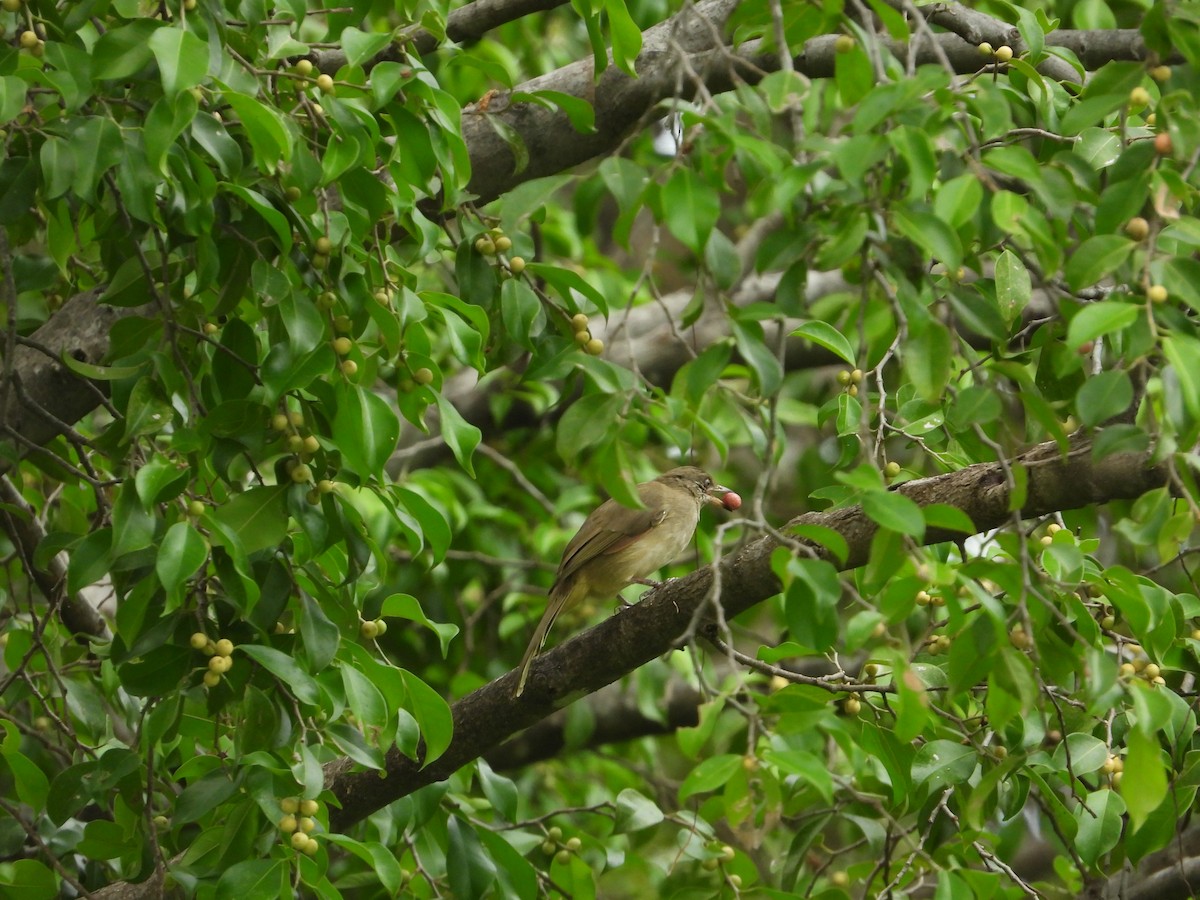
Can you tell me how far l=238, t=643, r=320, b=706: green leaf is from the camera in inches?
105

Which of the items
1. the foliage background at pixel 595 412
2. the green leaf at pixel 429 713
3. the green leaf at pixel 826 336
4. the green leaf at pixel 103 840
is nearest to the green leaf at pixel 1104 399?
the foliage background at pixel 595 412

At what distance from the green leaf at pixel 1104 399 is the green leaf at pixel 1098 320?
0.11 m

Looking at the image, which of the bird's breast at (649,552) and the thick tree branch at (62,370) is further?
the bird's breast at (649,552)

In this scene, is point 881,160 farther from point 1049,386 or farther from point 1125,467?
point 1049,386

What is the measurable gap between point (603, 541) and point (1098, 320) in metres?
2.99

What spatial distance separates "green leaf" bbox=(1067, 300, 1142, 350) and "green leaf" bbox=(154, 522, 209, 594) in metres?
1.57

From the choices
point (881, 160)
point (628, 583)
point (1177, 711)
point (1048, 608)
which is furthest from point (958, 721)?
point (628, 583)

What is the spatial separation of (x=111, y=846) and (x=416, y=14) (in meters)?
2.18

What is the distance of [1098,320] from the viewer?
1998 mm

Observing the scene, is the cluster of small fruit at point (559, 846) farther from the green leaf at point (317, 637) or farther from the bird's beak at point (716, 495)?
the bird's beak at point (716, 495)

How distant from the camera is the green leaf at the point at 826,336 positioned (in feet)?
10.4

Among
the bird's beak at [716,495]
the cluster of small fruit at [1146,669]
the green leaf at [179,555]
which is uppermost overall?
the green leaf at [179,555]

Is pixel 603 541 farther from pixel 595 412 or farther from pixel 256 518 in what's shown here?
pixel 595 412

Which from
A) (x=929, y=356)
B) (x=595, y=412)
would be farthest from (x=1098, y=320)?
(x=595, y=412)
